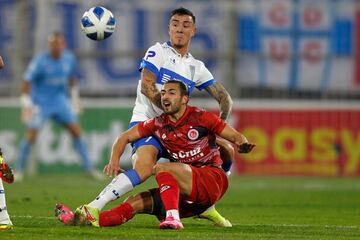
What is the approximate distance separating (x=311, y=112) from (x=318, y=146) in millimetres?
605

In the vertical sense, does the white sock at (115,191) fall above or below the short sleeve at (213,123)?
below

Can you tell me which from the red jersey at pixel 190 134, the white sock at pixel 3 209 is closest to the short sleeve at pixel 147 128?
the red jersey at pixel 190 134

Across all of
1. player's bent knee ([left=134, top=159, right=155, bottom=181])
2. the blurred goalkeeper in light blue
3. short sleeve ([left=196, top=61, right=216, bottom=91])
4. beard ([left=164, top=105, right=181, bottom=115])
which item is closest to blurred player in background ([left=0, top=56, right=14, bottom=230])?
player's bent knee ([left=134, top=159, right=155, bottom=181])

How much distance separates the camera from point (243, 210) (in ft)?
40.7

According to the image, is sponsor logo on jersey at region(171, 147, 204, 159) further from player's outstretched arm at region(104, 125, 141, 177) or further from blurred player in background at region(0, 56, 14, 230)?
blurred player in background at region(0, 56, 14, 230)

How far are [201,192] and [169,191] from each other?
0.39 metres

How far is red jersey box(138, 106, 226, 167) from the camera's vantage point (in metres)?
9.38

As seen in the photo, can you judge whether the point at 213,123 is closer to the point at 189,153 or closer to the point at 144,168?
the point at 189,153

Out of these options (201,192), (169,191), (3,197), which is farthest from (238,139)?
(3,197)

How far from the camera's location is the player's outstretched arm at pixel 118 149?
9094 mm

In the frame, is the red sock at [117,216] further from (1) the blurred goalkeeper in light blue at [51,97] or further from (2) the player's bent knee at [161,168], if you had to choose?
(1) the blurred goalkeeper in light blue at [51,97]

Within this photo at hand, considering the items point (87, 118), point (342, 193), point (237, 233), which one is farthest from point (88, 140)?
point (237, 233)

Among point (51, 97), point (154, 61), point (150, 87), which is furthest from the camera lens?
point (51, 97)

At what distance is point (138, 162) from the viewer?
951 cm
